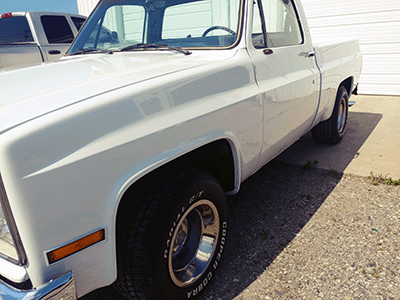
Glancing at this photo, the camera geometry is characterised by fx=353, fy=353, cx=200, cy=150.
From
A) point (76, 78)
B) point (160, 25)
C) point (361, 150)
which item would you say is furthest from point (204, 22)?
point (361, 150)

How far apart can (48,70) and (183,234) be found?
1.28 metres

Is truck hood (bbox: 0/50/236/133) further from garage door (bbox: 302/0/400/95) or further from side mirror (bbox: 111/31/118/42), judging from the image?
garage door (bbox: 302/0/400/95)

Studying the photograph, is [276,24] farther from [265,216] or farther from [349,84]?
[349,84]

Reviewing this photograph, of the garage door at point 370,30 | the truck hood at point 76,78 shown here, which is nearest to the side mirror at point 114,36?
the truck hood at point 76,78

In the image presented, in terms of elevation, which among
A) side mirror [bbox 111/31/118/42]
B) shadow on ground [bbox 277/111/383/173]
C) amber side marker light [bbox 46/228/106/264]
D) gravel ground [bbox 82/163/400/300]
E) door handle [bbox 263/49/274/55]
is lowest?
shadow on ground [bbox 277/111/383/173]

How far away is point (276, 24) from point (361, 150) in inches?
86.9

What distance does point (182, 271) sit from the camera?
82.4 inches

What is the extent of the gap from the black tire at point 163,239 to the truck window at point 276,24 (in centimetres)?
126

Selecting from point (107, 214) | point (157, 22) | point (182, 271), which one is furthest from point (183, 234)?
point (157, 22)

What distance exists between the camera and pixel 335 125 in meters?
4.48

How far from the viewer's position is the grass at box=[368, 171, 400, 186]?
357 cm

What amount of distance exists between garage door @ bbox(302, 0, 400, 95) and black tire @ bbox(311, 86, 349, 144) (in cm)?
363

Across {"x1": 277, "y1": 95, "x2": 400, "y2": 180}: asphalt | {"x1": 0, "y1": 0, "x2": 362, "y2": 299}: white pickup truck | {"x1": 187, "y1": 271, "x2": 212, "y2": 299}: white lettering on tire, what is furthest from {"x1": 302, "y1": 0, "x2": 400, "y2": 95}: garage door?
{"x1": 187, "y1": 271, "x2": 212, "y2": 299}: white lettering on tire

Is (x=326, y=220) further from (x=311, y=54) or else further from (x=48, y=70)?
(x=48, y=70)
